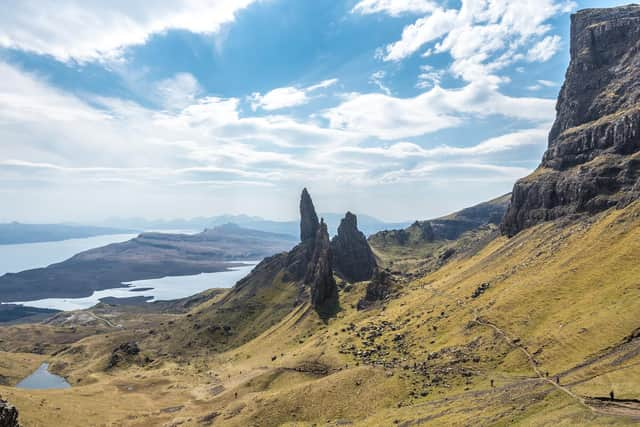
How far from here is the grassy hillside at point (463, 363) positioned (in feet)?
227

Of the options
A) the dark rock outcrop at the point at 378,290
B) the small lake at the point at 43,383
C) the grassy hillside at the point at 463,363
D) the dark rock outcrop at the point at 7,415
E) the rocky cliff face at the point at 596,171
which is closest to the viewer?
the dark rock outcrop at the point at 7,415

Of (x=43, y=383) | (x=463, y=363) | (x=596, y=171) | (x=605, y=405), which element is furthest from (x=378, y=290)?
(x=43, y=383)

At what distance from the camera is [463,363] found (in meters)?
94.8

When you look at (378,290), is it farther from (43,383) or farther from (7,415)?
(43,383)

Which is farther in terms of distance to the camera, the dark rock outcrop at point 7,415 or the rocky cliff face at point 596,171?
the rocky cliff face at point 596,171

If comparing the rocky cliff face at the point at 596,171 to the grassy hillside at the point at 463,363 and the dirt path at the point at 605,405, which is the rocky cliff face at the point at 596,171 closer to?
the grassy hillside at the point at 463,363

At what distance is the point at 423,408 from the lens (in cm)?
7975

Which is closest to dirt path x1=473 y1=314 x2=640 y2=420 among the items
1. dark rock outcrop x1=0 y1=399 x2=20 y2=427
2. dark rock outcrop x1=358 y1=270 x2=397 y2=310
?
dark rock outcrop x1=0 y1=399 x2=20 y2=427

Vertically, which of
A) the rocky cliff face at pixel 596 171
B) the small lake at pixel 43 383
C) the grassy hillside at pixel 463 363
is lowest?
the small lake at pixel 43 383

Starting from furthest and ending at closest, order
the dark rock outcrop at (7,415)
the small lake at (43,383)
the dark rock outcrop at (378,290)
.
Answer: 1. the dark rock outcrop at (378,290)
2. the small lake at (43,383)
3. the dark rock outcrop at (7,415)

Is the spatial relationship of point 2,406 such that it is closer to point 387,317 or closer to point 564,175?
point 387,317

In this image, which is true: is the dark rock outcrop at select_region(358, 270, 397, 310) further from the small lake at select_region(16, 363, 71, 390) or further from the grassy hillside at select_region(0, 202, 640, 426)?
the small lake at select_region(16, 363, 71, 390)

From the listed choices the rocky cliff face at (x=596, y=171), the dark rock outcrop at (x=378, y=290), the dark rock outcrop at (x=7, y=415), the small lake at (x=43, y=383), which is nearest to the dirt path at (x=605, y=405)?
the dark rock outcrop at (x=7, y=415)

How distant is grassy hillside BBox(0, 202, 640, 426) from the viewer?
227 feet
